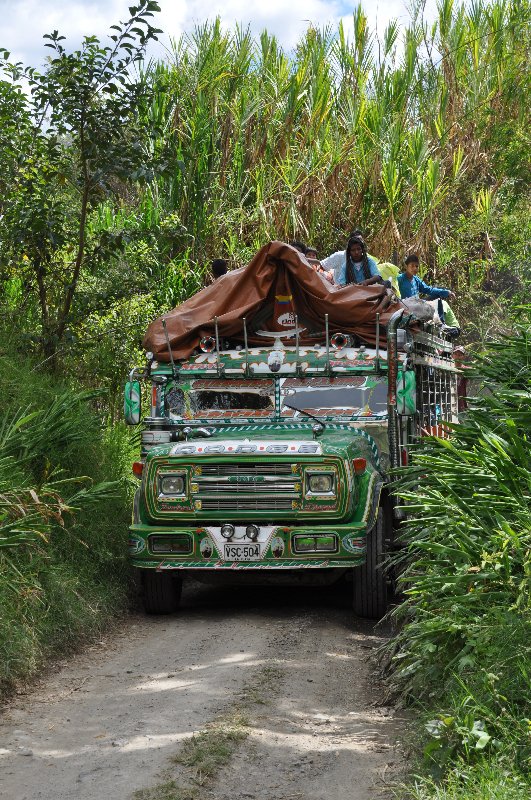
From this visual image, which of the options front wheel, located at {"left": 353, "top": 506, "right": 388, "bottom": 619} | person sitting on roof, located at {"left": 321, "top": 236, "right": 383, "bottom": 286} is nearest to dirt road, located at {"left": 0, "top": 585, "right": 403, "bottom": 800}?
front wheel, located at {"left": 353, "top": 506, "right": 388, "bottom": 619}

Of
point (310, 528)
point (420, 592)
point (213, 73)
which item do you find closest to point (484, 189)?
point (213, 73)

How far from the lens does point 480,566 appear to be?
215 inches

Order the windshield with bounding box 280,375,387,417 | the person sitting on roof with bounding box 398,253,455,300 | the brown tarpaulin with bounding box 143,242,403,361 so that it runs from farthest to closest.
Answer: the person sitting on roof with bounding box 398,253,455,300, the brown tarpaulin with bounding box 143,242,403,361, the windshield with bounding box 280,375,387,417

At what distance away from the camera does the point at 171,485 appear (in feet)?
28.5

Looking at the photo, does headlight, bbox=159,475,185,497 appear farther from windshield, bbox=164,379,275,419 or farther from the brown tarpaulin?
the brown tarpaulin

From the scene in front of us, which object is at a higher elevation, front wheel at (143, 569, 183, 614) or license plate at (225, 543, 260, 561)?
license plate at (225, 543, 260, 561)

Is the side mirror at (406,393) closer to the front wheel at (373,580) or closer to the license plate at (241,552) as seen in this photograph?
the front wheel at (373,580)

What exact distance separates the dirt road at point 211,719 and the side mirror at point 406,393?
5.52 ft

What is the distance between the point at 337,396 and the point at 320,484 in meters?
1.14

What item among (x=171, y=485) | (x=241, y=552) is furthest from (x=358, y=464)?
(x=171, y=485)

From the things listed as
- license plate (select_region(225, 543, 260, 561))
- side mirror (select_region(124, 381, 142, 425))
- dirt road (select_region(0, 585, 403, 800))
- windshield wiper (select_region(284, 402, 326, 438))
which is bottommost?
dirt road (select_region(0, 585, 403, 800))

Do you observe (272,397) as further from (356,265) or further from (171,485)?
(356,265)

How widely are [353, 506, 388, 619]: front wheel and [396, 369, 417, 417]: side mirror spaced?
2.75ft

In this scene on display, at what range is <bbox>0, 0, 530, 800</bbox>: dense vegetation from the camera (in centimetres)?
559
